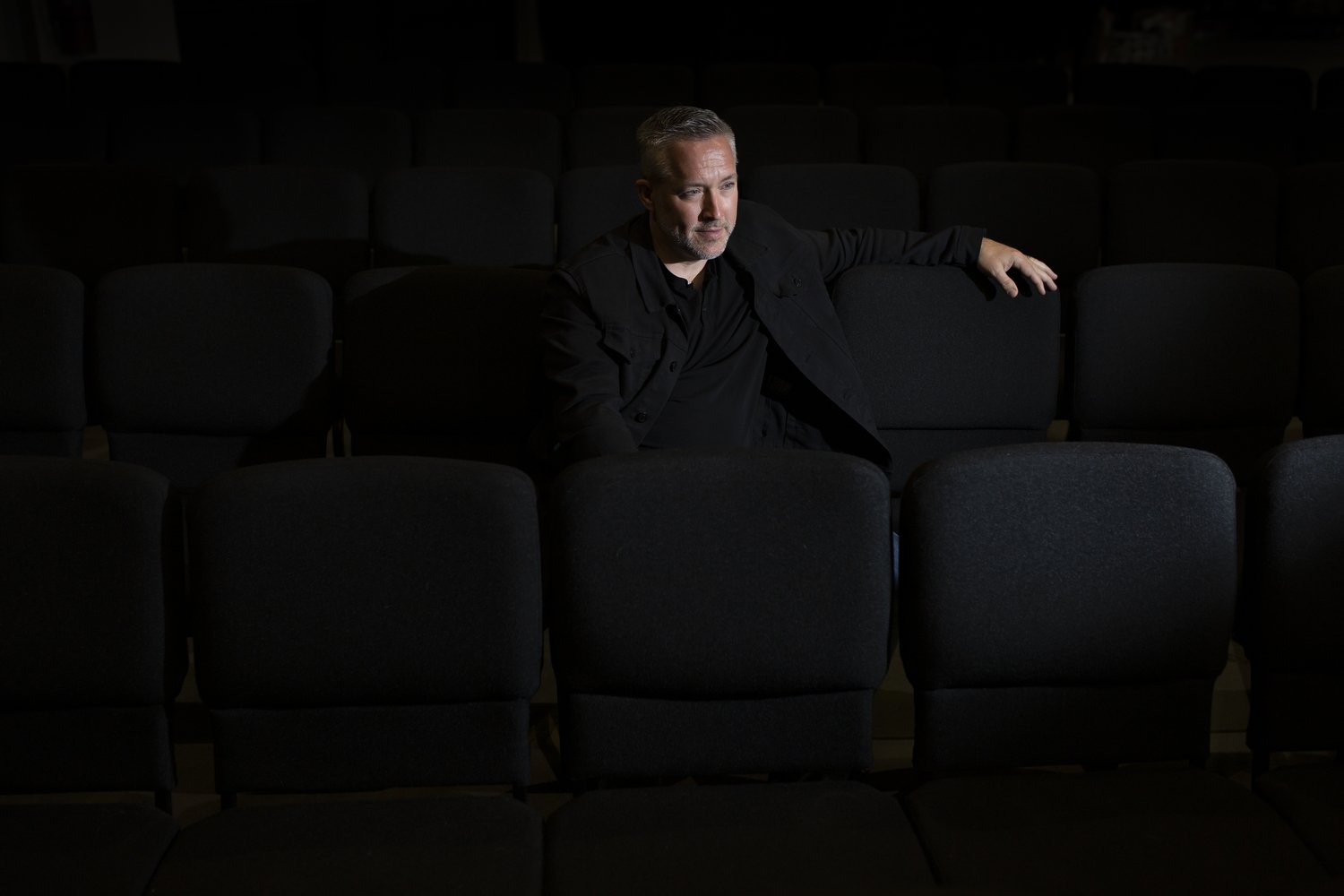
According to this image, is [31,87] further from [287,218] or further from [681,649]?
[681,649]

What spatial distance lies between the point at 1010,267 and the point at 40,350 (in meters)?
1.59

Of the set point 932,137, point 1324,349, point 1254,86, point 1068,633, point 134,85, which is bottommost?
point 1068,633

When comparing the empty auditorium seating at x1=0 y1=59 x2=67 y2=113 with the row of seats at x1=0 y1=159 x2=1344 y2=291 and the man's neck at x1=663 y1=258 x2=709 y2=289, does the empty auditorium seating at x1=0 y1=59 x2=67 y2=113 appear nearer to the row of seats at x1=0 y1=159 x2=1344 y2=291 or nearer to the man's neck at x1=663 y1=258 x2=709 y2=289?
the row of seats at x1=0 y1=159 x2=1344 y2=291

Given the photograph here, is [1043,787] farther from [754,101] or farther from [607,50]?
[607,50]

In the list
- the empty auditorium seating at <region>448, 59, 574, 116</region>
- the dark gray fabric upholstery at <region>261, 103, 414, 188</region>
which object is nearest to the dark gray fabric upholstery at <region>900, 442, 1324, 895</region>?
the dark gray fabric upholstery at <region>261, 103, 414, 188</region>

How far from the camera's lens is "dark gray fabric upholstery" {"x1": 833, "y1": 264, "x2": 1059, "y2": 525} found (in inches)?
81.7

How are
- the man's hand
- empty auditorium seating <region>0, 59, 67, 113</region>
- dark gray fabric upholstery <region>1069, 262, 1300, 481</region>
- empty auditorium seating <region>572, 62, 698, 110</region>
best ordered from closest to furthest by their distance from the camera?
the man's hand, dark gray fabric upholstery <region>1069, 262, 1300, 481</region>, empty auditorium seating <region>0, 59, 67, 113</region>, empty auditorium seating <region>572, 62, 698, 110</region>

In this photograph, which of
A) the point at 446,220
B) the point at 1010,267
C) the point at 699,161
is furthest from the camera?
the point at 446,220

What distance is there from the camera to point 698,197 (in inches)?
71.9

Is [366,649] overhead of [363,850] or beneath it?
overhead

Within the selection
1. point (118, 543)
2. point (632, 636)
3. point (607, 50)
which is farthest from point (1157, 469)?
point (607, 50)

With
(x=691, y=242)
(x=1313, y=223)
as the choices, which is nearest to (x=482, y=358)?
(x=691, y=242)

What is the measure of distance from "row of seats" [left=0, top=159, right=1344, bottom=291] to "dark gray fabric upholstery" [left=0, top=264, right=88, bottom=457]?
0.86 metres

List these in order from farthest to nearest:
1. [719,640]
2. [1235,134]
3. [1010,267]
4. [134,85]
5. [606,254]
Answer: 1. [134,85]
2. [1235,134]
3. [1010,267]
4. [606,254]
5. [719,640]
